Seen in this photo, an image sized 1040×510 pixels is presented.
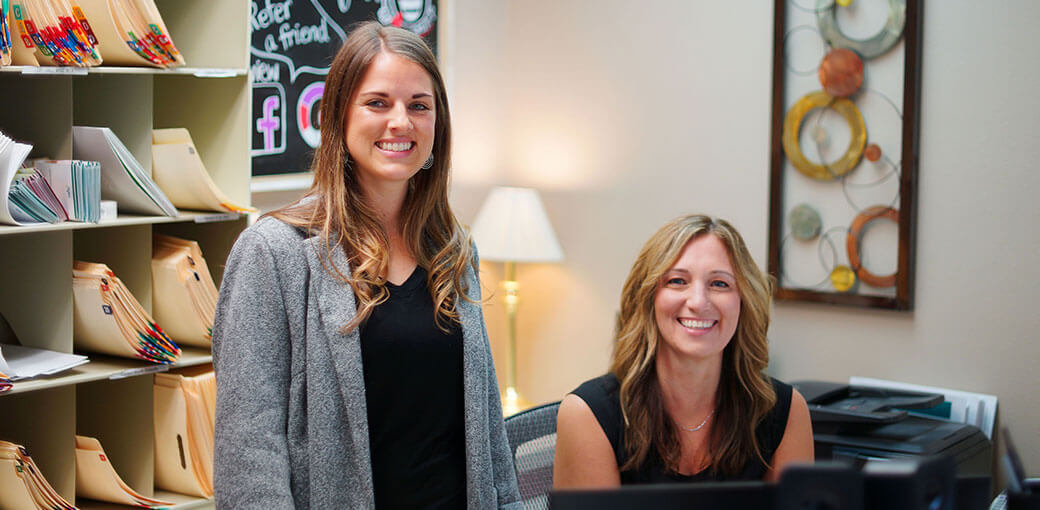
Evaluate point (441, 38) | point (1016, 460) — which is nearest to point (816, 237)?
point (441, 38)

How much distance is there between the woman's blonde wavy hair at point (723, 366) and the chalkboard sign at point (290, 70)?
165 centimetres

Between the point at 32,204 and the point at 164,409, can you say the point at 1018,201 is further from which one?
the point at 32,204

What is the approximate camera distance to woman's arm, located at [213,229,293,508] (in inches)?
56.9

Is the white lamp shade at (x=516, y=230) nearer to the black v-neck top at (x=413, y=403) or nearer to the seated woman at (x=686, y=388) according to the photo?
the seated woman at (x=686, y=388)

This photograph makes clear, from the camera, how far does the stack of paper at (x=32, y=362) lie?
6.49 ft

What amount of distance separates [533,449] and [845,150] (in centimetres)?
150

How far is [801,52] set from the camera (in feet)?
10.0

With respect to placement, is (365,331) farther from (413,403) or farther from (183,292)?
(183,292)

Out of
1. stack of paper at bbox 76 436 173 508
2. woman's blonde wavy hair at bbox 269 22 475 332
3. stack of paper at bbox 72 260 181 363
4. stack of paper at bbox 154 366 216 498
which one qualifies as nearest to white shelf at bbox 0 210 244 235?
stack of paper at bbox 72 260 181 363

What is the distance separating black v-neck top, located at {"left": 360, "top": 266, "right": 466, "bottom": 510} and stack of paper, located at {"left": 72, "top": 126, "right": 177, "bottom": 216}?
86 centimetres

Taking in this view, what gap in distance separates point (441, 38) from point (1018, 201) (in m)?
2.05

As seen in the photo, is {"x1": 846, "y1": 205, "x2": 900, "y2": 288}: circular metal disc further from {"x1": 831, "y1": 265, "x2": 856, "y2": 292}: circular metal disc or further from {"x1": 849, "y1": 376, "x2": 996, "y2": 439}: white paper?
{"x1": 849, "y1": 376, "x2": 996, "y2": 439}: white paper

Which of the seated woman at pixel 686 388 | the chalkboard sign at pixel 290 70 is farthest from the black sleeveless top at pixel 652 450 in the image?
the chalkboard sign at pixel 290 70

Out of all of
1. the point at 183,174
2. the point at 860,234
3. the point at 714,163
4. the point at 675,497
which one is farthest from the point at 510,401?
the point at 675,497
